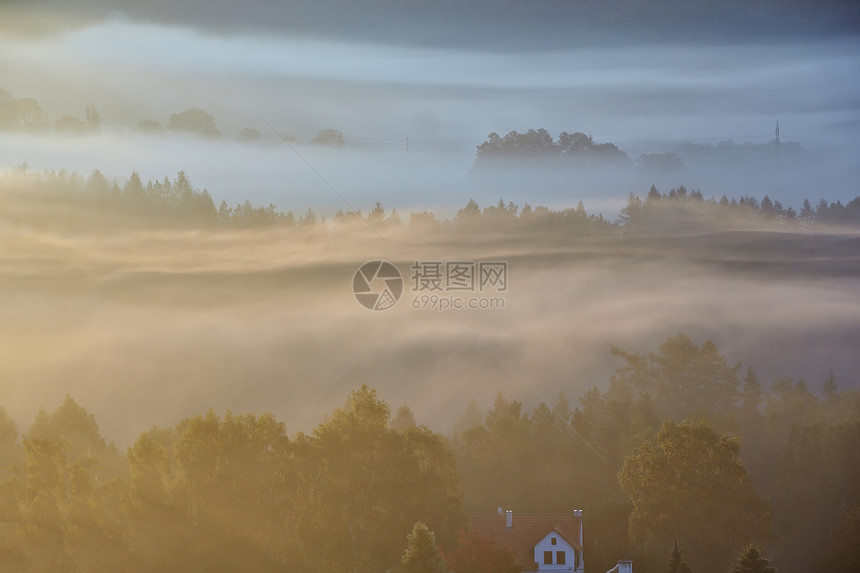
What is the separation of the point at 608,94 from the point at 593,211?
23.4 meters

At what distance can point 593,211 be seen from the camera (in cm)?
16062

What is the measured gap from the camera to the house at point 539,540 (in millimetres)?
51438

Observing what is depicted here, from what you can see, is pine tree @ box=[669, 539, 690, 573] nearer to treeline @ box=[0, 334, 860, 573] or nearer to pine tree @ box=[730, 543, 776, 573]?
treeline @ box=[0, 334, 860, 573]

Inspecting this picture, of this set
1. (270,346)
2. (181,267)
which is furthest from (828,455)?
(181,267)

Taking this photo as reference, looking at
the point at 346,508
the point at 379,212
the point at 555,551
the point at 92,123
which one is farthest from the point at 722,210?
the point at 346,508

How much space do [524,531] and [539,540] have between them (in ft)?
3.14

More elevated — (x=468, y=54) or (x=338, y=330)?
(x=468, y=54)

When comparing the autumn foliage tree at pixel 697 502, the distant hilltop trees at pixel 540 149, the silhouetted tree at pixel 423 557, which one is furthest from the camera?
the distant hilltop trees at pixel 540 149

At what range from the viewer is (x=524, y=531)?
52.3 m

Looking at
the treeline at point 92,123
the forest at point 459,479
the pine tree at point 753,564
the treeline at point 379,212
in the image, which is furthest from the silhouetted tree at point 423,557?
the treeline at point 92,123

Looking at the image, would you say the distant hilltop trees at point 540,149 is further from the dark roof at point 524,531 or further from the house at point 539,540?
the house at point 539,540

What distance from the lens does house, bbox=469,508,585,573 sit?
51.4m

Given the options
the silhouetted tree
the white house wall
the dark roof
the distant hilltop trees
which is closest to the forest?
the silhouetted tree

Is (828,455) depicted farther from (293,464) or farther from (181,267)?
(181,267)
